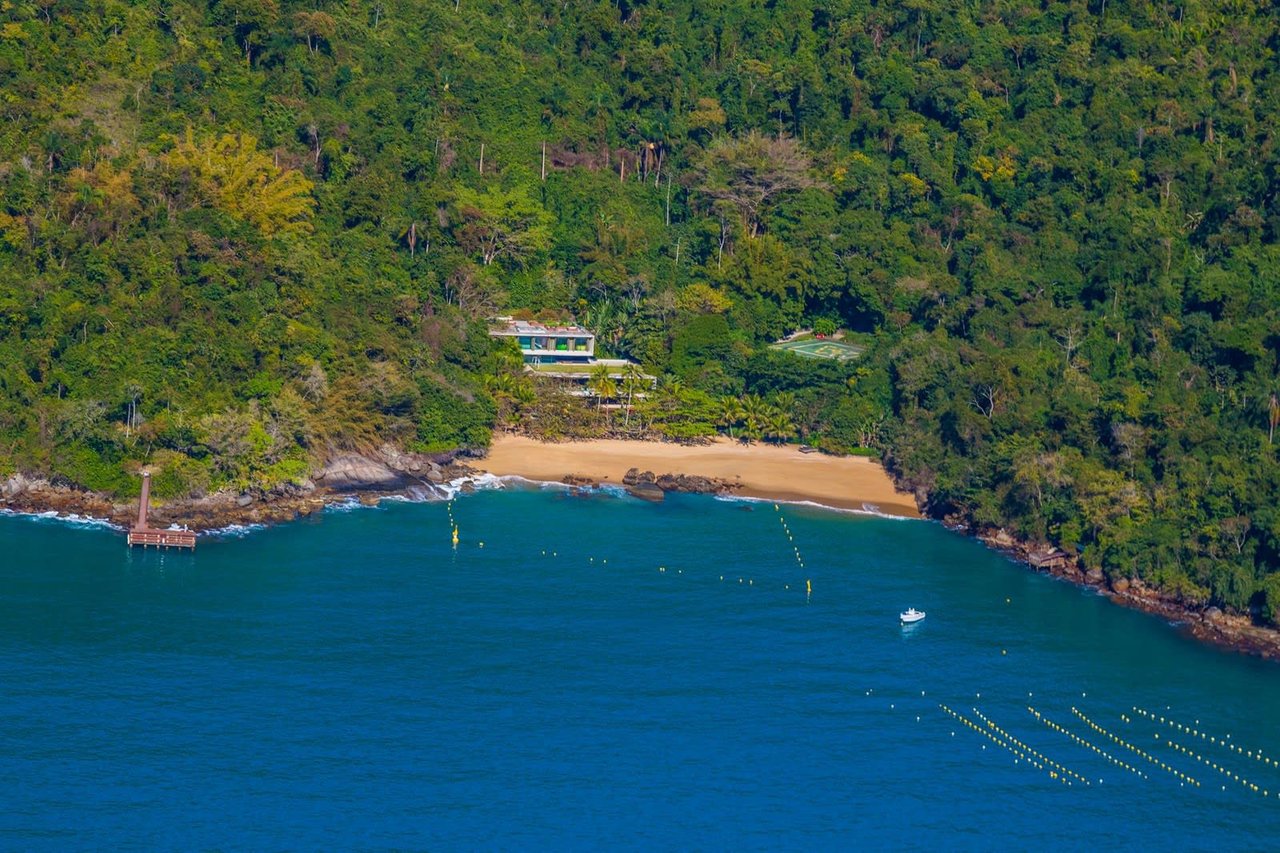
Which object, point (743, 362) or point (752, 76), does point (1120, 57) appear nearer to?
point (752, 76)

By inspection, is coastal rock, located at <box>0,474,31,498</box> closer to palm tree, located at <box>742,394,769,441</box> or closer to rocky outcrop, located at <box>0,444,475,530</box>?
rocky outcrop, located at <box>0,444,475,530</box>

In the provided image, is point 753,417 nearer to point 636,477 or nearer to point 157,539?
point 636,477

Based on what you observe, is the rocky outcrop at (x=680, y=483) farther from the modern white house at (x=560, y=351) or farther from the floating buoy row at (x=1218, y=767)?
the floating buoy row at (x=1218, y=767)

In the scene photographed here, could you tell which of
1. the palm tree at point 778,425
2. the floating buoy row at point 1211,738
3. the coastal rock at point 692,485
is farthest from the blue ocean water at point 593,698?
the palm tree at point 778,425

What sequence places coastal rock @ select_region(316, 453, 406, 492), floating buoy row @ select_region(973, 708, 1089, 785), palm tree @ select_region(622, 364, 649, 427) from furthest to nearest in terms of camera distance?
palm tree @ select_region(622, 364, 649, 427), coastal rock @ select_region(316, 453, 406, 492), floating buoy row @ select_region(973, 708, 1089, 785)

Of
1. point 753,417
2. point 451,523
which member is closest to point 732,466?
point 753,417

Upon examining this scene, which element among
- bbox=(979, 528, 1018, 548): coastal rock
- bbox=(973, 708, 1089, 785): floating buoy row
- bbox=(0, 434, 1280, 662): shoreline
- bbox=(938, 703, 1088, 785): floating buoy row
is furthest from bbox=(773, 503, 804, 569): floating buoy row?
bbox=(973, 708, 1089, 785): floating buoy row
